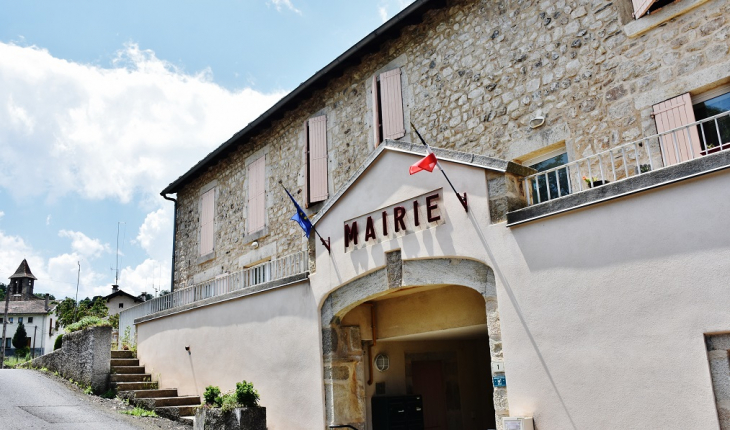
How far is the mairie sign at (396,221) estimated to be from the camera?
7.16 m

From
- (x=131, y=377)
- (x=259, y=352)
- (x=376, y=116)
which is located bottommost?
(x=131, y=377)

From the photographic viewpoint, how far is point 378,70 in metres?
11.1

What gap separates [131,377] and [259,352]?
405cm

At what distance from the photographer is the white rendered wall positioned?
8688 millimetres

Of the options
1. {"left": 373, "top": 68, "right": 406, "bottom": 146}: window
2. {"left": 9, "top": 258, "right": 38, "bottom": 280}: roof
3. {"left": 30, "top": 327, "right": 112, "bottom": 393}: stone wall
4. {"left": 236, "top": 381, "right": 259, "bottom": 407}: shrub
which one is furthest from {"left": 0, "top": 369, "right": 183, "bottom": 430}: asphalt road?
{"left": 9, "top": 258, "right": 38, "bottom": 280}: roof

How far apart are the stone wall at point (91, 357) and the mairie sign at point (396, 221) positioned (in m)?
6.48

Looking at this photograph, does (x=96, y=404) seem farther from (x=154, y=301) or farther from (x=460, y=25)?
(x=460, y=25)

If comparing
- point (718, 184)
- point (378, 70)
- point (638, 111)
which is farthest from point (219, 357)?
point (718, 184)

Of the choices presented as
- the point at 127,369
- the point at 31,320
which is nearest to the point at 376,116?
the point at 127,369

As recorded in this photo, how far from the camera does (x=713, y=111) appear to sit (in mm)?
7094

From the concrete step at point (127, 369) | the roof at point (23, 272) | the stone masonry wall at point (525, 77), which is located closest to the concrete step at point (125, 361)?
the concrete step at point (127, 369)

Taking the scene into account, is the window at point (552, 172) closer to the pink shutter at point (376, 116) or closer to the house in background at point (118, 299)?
the pink shutter at point (376, 116)

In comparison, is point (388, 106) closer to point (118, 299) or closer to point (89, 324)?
point (89, 324)

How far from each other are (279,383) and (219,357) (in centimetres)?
191
